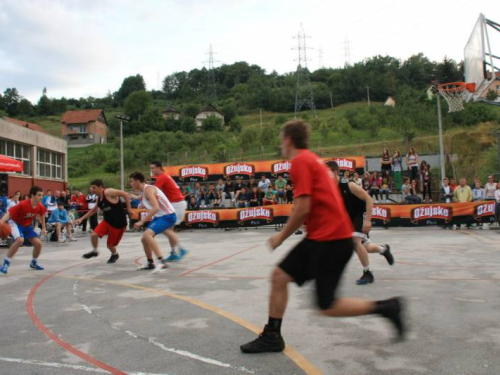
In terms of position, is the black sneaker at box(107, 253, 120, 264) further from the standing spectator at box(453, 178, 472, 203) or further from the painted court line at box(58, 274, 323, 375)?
the standing spectator at box(453, 178, 472, 203)

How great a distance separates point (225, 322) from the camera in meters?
4.87

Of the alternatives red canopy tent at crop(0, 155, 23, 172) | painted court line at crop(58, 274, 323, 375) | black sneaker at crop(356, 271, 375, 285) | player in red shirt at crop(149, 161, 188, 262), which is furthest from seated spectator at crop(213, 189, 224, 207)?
black sneaker at crop(356, 271, 375, 285)

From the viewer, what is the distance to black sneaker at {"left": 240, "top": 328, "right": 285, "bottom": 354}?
3883mm

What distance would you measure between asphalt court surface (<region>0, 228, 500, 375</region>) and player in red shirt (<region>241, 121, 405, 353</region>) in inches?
15.0

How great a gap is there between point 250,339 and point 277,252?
6680mm

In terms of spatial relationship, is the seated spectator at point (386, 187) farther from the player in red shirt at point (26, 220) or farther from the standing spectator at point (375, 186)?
the player in red shirt at point (26, 220)

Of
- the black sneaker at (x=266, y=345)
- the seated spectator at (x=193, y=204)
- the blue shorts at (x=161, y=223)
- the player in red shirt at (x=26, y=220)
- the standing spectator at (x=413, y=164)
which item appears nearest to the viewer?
the black sneaker at (x=266, y=345)

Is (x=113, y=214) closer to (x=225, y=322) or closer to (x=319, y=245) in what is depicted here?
(x=225, y=322)

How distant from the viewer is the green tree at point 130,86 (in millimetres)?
144875

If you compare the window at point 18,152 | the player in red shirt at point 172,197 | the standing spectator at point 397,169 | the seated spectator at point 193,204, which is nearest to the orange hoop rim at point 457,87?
the standing spectator at point 397,169

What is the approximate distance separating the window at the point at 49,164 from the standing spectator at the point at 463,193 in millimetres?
30335

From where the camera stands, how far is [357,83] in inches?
3563

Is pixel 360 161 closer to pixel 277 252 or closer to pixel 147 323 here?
pixel 277 252

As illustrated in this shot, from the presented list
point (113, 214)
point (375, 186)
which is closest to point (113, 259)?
point (113, 214)
